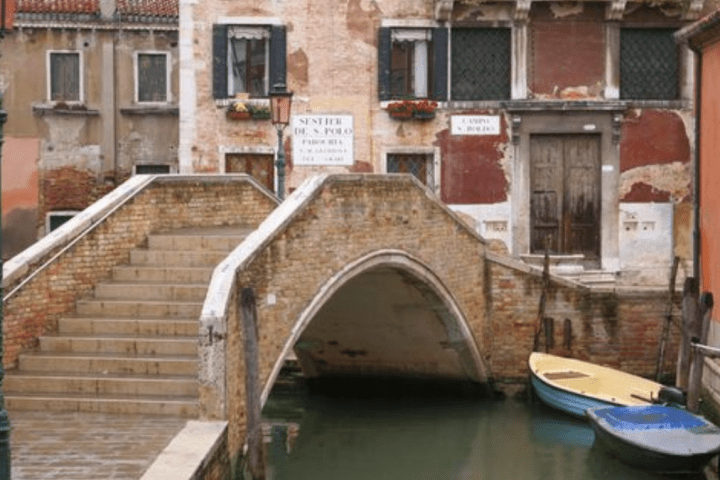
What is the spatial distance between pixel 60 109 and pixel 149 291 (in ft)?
30.8

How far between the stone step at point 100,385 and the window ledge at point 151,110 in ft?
33.2

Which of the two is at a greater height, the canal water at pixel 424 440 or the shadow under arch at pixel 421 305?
the shadow under arch at pixel 421 305

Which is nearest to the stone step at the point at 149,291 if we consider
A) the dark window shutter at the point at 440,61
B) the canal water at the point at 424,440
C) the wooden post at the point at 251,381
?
the wooden post at the point at 251,381

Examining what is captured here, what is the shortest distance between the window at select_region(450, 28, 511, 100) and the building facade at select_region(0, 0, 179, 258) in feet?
15.7

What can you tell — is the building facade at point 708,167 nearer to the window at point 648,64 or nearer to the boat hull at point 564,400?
the boat hull at point 564,400

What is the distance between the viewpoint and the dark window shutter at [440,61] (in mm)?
16453

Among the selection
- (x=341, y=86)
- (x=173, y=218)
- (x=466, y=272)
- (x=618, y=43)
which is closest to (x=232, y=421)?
(x=173, y=218)

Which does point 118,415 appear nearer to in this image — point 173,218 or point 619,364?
point 173,218

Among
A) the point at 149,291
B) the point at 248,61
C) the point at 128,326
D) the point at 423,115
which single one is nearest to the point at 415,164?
the point at 423,115

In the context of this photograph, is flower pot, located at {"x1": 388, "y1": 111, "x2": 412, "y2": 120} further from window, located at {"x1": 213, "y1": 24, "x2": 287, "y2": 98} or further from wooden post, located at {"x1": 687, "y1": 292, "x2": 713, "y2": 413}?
wooden post, located at {"x1": 687, "y1": 292, "x2": 713, "y2": 413}

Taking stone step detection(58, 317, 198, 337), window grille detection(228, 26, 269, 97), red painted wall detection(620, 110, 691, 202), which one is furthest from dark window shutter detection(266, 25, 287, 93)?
stone step detection(58, 317, 198, 337)

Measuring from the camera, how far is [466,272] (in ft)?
45.7

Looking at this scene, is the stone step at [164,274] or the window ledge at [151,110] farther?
the window ledge at [151,110]

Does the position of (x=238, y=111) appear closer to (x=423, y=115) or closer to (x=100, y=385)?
(x=423, y=115)
